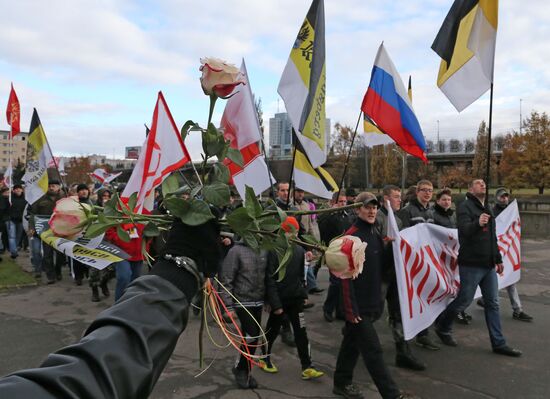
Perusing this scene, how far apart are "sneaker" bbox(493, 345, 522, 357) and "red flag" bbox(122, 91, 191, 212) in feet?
15.2

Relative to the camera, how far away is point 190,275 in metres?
1.33

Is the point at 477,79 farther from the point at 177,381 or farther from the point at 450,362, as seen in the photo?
the point at 177,381

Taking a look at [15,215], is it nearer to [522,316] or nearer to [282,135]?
[282,135]

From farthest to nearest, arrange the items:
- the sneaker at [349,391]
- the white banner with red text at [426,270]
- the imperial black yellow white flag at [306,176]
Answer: the imperial black yellow white flag at [306,176] → the white banner with red text at [426,270] → the sneaker at [349,391]

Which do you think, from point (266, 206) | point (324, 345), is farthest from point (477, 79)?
point (266, 206)

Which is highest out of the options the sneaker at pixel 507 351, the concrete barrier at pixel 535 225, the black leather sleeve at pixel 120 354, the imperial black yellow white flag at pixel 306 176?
the imperial black yellow white flag at pixel 306 176

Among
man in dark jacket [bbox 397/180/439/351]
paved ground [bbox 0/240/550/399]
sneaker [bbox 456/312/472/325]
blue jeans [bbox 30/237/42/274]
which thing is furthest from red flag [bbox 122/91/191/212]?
blue jeans [bbox 30/237/42/274]

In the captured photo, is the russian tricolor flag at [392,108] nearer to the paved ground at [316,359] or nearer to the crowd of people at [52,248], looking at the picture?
the paved ground at [316,359]

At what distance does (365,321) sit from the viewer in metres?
4.06

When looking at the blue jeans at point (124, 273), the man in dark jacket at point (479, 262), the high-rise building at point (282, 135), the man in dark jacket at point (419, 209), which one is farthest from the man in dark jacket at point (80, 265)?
the man in dark jacket at point (479, 262)

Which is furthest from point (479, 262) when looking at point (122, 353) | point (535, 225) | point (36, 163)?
point (535, 225)

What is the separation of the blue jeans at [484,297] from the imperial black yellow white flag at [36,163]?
7468 millimetres

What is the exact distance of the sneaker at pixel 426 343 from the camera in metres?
5.49

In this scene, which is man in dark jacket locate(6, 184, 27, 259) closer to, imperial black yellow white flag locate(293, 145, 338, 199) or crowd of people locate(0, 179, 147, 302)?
crowd of people locate(0, 179, 147, 302)
